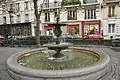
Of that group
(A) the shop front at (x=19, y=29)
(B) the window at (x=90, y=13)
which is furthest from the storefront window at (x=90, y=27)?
(A) the shop front at (x=19, y=29)

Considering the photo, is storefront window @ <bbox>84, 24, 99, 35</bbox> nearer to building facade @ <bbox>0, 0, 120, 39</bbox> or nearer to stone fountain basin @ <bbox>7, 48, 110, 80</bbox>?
building facade @ <bbox>0, 0, 120, 39</bbox>

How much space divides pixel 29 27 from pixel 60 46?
28.2 metres

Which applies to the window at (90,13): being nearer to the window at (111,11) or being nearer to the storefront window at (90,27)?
the storefront window at (90,27)

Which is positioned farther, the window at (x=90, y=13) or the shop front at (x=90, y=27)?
the window at (x=90, y=13)

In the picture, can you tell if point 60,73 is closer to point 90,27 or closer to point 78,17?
point 90,27

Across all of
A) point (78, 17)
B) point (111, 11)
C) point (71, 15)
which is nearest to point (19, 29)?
point (71, 15)

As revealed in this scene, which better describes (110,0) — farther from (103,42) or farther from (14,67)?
(14,67)

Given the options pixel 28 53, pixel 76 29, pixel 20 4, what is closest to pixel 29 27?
pixel 20 4

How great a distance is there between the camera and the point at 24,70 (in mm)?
5414

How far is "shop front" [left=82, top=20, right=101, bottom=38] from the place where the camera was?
28.4 metres

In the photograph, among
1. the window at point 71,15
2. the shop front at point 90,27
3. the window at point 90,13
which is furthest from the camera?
the window at point 71,15

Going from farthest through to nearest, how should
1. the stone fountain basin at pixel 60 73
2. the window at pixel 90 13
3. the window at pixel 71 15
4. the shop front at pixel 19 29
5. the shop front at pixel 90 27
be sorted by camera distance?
the shop front at pixel 19 29 → the window at pixel 71 15 → the window at pixel 90 13 → the shop front at pixel 90 27 → the stone fountain basin at pixel 60 73

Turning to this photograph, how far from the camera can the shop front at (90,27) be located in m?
28.4

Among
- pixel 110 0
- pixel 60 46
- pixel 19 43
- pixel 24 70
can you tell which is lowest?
pixel 19 43
